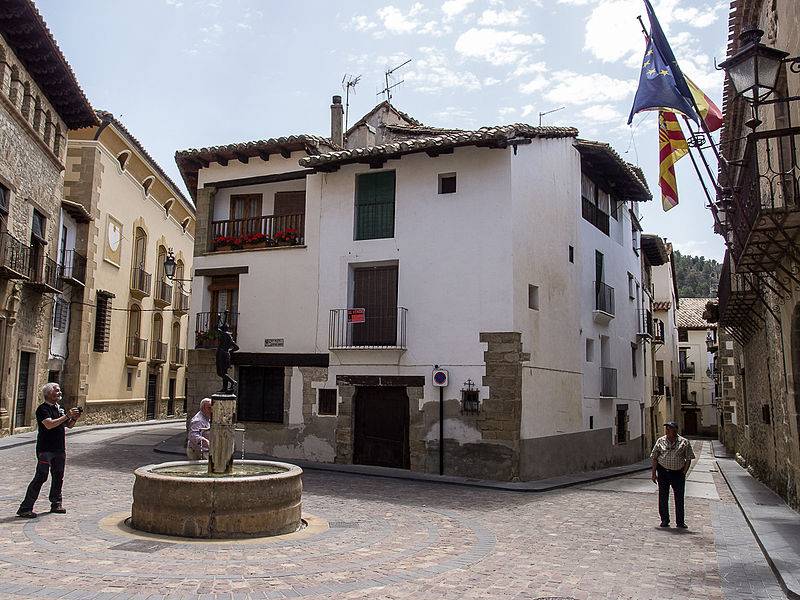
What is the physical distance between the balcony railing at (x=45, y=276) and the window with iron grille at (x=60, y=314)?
2241mm

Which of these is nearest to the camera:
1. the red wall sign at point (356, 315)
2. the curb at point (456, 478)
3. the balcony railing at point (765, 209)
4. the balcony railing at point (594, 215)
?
the balcony railing at point (765, 209)

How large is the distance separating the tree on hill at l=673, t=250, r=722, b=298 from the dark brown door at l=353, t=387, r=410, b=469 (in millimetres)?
66245

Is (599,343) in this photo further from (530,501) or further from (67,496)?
(67,496)

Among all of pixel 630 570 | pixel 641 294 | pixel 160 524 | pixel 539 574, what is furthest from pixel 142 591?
pixel 641 294

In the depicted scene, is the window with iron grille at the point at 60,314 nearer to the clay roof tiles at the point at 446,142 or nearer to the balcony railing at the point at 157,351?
the balcony railing at the point at 157,351

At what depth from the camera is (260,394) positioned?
18.6 m

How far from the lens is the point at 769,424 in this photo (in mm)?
13672

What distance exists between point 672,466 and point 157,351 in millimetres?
28764

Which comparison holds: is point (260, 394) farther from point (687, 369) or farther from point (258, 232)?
point (687, 369)

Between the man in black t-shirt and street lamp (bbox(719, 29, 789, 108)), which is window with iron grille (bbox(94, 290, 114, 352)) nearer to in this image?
the man in black t-shirt

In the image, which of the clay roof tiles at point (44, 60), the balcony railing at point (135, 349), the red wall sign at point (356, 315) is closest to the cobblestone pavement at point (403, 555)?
the red wall sign at point (356, 315)

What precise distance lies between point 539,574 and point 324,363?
37.5ft

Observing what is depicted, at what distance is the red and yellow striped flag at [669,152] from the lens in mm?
11703

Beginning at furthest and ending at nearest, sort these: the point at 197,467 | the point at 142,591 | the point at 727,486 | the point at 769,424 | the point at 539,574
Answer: the point at 727,486 → the point at 769,424 → the point at 197,467 → the point at 539,574 → the point at 142,591
